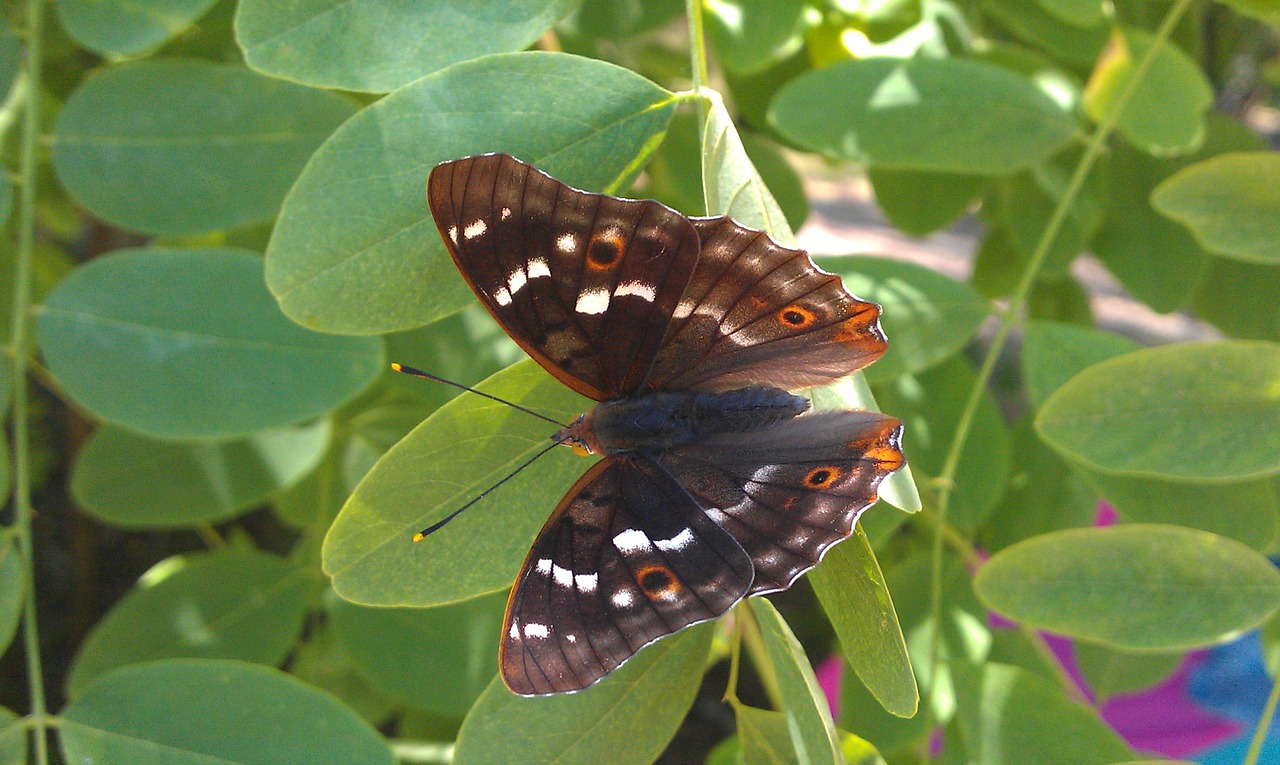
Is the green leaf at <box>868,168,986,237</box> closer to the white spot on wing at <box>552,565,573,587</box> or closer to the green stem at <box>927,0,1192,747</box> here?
the green stem at <box>927,0,1192,747</box>

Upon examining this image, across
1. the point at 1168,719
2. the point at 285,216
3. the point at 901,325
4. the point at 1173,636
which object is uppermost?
the point at 285,216

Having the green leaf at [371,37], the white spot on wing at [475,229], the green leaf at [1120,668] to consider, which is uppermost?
the green leaf at [371,37]

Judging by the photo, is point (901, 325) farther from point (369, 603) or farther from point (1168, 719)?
point (1168, 719)

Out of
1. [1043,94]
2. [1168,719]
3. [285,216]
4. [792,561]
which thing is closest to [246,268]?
[285,216]

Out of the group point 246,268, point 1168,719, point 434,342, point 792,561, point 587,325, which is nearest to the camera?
point 792,561

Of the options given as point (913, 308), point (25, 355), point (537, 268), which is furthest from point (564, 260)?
point (25, 355)

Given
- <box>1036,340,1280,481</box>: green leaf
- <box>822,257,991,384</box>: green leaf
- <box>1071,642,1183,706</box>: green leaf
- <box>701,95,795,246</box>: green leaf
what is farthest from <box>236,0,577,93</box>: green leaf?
<box>1071,642,1183,706</box>: green leaf

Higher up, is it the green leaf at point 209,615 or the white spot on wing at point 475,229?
the white spot on wing at point 475,229

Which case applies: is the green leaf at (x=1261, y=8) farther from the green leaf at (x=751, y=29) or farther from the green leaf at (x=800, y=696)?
the green leaf at (x=800, y=696)

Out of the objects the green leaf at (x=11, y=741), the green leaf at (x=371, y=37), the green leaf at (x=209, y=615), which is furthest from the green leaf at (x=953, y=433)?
the green leaf at (x=11, y=741)
